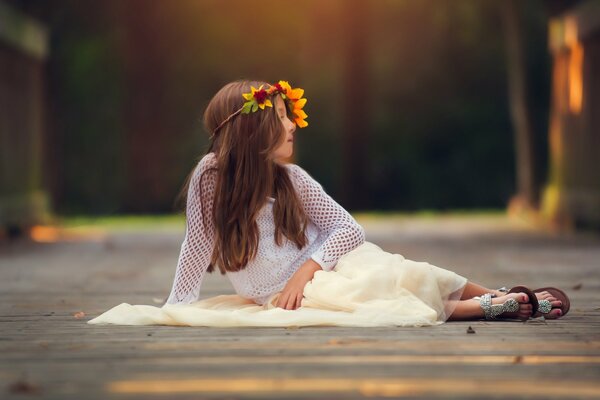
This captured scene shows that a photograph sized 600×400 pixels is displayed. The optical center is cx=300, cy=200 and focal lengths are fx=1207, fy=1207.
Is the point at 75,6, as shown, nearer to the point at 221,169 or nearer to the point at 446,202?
the point at 446,202

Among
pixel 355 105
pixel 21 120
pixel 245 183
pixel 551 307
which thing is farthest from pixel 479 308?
pixel 355 105

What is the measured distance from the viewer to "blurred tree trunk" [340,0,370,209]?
19297 mm

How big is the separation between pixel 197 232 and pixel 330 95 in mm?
21884

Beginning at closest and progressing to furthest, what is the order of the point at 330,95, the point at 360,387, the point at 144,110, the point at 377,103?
the point at 360,387 < the point at 144,110 < the point at 330,95 < the point at 377,103

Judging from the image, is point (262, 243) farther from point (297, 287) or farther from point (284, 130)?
point (284, 130)

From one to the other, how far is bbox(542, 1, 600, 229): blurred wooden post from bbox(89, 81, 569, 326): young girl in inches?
306

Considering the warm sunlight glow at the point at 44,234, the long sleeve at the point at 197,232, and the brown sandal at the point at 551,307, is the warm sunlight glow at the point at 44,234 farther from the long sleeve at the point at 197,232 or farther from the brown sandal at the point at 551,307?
the brown sandal at the point at 551,307

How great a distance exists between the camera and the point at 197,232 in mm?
5637

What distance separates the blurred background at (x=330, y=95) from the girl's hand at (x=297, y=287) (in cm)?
962

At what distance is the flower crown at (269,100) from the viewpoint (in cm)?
549

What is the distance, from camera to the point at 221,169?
5.57 metres

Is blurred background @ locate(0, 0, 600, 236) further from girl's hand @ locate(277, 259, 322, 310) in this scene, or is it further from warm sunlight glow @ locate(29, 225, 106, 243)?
girl's hand @ locate(277, 259, 322, 310)

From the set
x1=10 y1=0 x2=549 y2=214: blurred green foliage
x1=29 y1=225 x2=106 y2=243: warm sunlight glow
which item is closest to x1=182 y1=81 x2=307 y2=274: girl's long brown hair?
x1=29 y1=225 x2=106 y2=243: warm sunlight glow

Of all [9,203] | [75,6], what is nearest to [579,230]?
[9,203]
